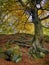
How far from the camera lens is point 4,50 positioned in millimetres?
11742

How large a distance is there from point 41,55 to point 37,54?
0.24 metres

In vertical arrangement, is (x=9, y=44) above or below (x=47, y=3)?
below

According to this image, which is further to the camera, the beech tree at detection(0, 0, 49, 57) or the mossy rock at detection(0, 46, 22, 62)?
the beech tree at detection(0, 0, 49, 57)

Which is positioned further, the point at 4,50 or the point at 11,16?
the point at 11,16

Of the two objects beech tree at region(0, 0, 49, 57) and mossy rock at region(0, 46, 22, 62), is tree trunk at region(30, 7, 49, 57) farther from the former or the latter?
mossy rock at region(0, 46, 22, 62)

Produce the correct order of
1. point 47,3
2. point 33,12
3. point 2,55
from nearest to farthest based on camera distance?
point 2,55 < point 47,3 < point 33,12

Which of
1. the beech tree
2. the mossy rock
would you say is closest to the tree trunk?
the beech tree

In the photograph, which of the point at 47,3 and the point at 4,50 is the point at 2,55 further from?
the point at 47,3

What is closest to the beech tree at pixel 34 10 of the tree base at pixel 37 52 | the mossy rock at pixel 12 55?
the tree base at pixel 37 52

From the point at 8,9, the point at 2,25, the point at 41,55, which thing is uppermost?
the point at 8,9

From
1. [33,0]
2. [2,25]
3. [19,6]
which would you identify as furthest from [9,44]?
[33,0]

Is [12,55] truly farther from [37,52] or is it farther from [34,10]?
[34,10]

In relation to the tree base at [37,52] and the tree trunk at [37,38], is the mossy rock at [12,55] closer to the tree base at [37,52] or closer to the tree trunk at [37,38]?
the tree base at [37,52]

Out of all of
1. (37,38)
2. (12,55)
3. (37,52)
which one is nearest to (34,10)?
(37,38)
